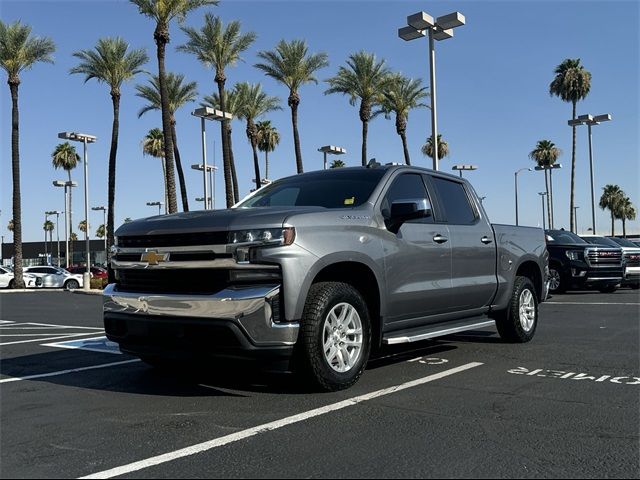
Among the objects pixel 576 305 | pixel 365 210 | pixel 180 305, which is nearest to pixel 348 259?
pixel 365 210

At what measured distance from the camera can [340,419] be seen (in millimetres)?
4430

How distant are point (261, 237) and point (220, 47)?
3043 cm

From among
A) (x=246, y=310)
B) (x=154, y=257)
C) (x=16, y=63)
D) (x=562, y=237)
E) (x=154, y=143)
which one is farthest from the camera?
(x=154, y=143)

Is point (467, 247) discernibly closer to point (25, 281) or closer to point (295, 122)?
point (295, 122)

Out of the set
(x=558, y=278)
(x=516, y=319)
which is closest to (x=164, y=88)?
(x=558, y=278)

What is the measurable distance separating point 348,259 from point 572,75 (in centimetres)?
4656

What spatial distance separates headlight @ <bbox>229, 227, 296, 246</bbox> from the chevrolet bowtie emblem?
66 centimetres

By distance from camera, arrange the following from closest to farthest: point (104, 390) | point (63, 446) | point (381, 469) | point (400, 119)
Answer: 1. point (381, 469)
2. point (63, 446)
3. point (104, 390)
4. point (400, 119)

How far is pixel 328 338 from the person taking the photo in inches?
203

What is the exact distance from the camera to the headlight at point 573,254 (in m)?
17.1

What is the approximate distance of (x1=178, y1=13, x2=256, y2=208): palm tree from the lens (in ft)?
108

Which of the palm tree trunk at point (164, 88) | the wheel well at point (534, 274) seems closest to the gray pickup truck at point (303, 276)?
the wheel well at point (534, 274)

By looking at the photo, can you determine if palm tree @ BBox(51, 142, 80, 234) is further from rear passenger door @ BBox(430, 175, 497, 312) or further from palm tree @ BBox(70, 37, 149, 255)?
rear passenger door @ BBox(430, 175, 497, 312)

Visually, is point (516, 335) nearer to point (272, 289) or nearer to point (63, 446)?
point (272, 289)
